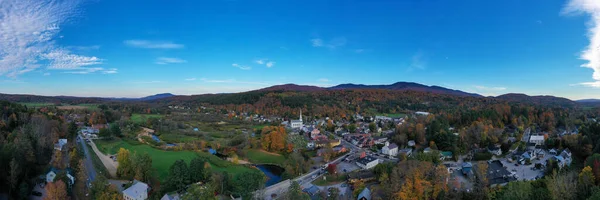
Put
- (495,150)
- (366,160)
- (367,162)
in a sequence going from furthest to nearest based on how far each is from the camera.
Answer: (495,150) → (366,160) → (367,162)

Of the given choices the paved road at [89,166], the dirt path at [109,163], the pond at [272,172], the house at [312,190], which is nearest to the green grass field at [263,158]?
the pond at [272,172]

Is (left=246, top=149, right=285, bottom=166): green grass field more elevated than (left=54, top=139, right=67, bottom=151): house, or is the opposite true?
(left=54, top=139, right=67, bottom=151): house

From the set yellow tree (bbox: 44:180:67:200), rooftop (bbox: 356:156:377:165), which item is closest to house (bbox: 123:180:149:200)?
yellow tree (bbox: 44:180:67:200)

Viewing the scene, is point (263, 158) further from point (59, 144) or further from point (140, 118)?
point (140, 118)

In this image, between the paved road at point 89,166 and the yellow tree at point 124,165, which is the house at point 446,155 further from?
the paved road at point 89,166

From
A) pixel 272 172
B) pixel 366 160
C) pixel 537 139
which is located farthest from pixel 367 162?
pixel 537 139

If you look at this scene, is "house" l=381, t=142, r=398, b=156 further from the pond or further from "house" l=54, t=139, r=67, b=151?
"house" l=54, t=139, r=67, b=151
